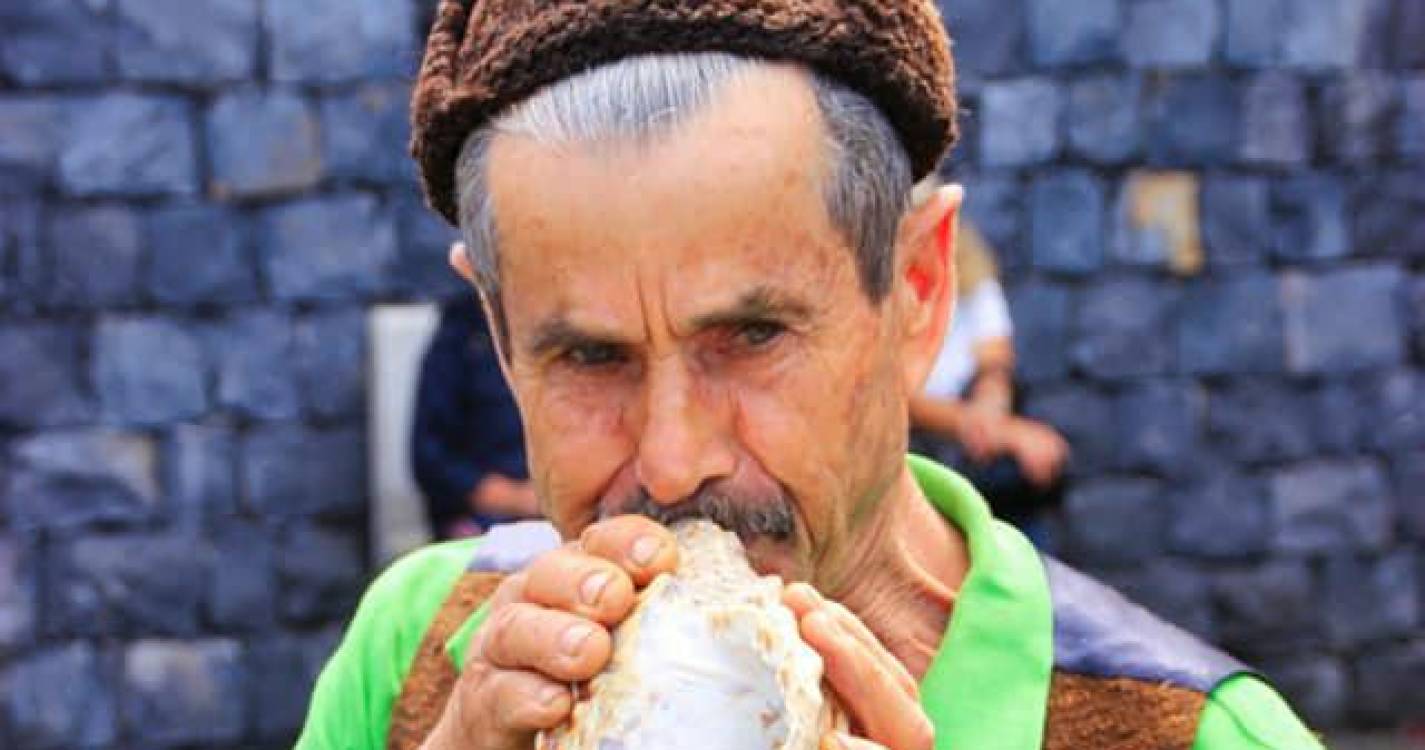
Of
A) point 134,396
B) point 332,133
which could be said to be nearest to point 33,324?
point 134,396

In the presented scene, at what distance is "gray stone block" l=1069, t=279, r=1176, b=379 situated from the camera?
6.99 metres

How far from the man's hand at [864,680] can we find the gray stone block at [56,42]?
494 cm

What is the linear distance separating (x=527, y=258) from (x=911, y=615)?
2.11 ft

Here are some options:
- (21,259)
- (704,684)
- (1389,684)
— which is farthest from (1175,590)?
(704,684)

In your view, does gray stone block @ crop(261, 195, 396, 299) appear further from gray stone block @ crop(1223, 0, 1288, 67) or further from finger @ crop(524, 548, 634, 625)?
finger @ crop(524, 548, 634, 625)

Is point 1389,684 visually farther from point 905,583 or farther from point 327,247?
point 905,583

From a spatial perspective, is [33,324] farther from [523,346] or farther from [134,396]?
[523,346]

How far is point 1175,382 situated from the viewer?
23.3 ft

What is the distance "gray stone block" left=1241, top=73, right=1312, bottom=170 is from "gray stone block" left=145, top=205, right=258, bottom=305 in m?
3.32

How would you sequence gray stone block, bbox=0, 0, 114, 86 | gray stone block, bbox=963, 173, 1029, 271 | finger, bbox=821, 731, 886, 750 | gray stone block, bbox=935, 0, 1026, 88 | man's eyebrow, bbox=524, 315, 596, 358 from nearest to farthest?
finger, bbox=821, 731, 886, 750 → man's eyebrow, bbox=524, 315, 596, 358 → gray stone block, bbox=0, 0, 114, 86 → gray stone block, bbox=935, 0, 1026, 88 → gray stone block, bbox=963, 173, 1029, 271

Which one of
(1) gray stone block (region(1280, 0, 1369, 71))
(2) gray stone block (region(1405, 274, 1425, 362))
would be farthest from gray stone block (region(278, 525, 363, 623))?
(2) gray stone block (region(1405, 274, 1425, 362))

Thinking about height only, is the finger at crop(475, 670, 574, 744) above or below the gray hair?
below

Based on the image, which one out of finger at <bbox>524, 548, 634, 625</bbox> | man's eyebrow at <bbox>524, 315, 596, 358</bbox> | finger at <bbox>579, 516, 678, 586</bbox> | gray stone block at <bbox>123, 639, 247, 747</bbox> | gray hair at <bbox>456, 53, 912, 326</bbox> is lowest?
gray stone block at <bbox>123, 639, 247, 747</bbox>

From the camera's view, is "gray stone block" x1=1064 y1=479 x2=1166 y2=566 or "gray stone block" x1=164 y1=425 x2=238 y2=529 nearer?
"gray stone block" x1=164 y1=425 x2=238 y2=529
